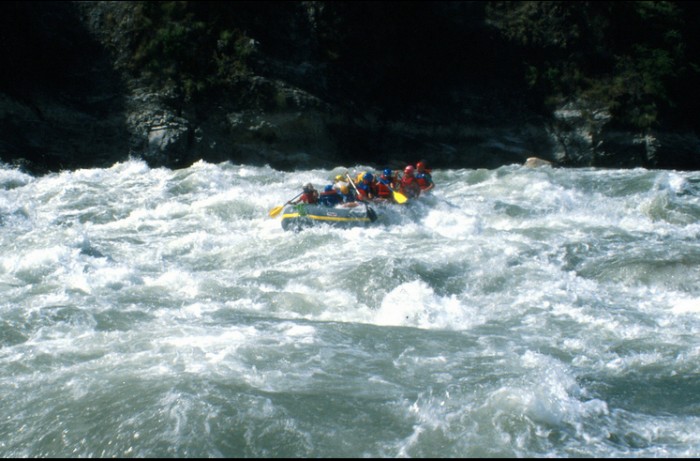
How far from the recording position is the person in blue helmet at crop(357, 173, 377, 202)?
13.2 metres

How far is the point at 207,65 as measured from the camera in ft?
64.5

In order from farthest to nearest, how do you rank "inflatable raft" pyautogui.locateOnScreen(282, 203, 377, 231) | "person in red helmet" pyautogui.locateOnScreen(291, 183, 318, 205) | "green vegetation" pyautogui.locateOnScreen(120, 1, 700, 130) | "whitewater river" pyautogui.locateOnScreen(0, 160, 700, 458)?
1. "green vegetation" pyautogui.locateOnScreen(120, 1, 700, 130)
2. "person in red helmet" pyautogui.locateOnScreen(291, 183, 318, 205)
3. "inflatable raft" pyautogui.locateOnScreen(282, 203, 377, 231)
4. "whitewater river" pyautogui.locateOnScreen(0, 160, 700, 458)

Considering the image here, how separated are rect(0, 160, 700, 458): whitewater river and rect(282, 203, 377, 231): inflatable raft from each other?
8.2 inches

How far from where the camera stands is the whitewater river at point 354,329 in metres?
5.65

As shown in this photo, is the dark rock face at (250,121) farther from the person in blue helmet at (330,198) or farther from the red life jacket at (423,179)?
the person in blue helmet at (330,198)

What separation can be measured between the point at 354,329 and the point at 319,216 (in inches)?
179

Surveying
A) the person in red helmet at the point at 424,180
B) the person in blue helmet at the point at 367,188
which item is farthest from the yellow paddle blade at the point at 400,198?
the person in red helmet at the point at 424,180

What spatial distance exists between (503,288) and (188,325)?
3.79m

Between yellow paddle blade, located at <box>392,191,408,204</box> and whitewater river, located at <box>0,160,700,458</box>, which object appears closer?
whitewater river, located at <box>0,160,700,458</box>

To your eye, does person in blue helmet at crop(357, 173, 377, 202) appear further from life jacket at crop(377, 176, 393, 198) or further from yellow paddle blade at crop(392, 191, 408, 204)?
yellow paddle blade at crop(392, 191, 408, 204)

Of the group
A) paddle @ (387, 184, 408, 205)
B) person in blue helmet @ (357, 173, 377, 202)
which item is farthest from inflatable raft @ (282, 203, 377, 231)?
paddle @ (387, 184, 408, 205)

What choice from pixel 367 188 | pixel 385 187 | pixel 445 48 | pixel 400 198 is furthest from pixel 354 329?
pixel 445 48

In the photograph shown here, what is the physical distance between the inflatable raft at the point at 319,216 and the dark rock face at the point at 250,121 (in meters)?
6.96

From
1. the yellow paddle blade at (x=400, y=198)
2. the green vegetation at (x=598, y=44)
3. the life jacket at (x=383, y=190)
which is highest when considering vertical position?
the green vegetation at (x=598, y=44)
